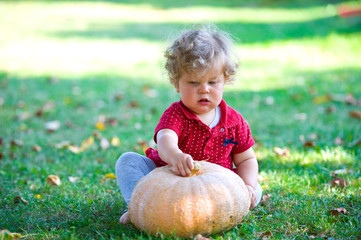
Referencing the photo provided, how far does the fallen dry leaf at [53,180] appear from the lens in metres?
3.71

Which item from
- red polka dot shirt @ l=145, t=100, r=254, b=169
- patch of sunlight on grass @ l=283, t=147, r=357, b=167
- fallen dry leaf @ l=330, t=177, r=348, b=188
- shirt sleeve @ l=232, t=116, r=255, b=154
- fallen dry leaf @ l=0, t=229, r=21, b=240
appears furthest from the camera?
patch of sunlight on grass @ l=283, t=147, r=357, b=167

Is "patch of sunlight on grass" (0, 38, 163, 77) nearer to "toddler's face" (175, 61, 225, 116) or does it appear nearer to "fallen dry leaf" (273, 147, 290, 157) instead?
"fallen dry leaf" (273, 147, 290, 157)

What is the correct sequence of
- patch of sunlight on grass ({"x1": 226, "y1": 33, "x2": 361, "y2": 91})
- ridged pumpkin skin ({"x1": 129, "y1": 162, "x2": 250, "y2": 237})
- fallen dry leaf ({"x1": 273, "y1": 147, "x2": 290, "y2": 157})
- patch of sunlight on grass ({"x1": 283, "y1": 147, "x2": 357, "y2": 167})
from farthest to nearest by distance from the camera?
1. patch of sunlight on grass ({"x1": 226, "y1": 33, "x2": 361, "y2": 91})
2. fallen dry leaf ({"x1": 273, "y1": 147, "x2": 290, "y2": 157})
3. patch of sunlight on grass ({"x1": 283, "y1": 147, "x2": 357, "y2": 167})
4. ridged pumpkin skin ({"x1": 129, "y1": 162, "x2": 250, "y2": 237})

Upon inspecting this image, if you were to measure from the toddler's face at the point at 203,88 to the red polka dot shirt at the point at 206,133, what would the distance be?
0.34 ft

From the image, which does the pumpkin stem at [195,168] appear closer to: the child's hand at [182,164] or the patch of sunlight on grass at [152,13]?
the child's hand at [182,164]

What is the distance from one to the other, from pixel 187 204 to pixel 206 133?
73 cm

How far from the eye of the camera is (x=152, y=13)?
68.7 feet

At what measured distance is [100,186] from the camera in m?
3.64

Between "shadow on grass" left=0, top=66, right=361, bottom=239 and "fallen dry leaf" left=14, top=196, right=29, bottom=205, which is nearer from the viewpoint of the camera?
"shadow on grass" left=0, top=66, right=361, bottom=239

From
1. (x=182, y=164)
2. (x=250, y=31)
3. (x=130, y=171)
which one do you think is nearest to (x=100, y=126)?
(x=130, y=171)

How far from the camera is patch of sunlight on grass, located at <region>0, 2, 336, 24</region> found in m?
17.7

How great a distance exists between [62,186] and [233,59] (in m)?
1.84

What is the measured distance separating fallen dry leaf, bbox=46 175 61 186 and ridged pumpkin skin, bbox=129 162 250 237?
137 centimetres

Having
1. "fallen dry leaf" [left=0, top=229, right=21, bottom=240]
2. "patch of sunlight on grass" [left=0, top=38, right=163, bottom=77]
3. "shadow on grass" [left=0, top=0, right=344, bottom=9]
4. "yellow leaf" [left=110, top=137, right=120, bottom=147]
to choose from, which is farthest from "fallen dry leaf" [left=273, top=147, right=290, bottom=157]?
"shadow on grass" [left=0, top=0, right=344, bottom=9]
